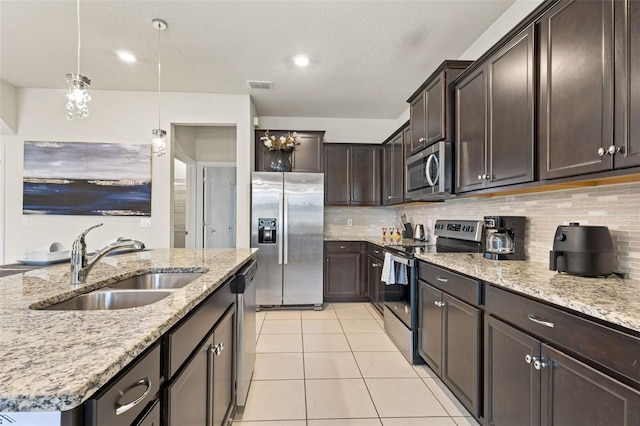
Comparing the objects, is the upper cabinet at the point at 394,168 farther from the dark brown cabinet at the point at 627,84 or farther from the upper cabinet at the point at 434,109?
the dark brown cabinet at the point at 627,84

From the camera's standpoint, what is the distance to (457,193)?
239 centimetres

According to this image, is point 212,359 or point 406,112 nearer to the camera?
point 212,359

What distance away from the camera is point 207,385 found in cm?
125

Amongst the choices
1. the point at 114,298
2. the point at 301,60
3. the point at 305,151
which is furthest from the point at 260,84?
the point at 114,298

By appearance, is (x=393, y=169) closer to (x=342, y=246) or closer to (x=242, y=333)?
(x=342, y=246)

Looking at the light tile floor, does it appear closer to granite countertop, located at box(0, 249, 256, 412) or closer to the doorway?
granite countertop, located at box(0, 249, 256, 412)

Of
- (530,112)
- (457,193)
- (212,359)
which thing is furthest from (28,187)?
(530,112)

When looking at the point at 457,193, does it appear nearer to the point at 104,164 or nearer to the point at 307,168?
the point at 307,168

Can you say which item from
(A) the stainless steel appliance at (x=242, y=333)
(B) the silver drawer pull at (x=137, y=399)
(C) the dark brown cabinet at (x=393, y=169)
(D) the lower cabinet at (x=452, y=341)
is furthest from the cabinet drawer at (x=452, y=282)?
(B) the silver drawer pull at (x=137, y=399)

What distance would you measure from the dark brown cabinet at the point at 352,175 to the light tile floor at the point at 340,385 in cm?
188

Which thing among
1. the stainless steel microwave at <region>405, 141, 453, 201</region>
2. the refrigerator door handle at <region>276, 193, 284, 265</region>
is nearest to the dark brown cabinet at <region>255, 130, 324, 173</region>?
the refrigerator door handle at <region>276, 193, 284, 265</region>

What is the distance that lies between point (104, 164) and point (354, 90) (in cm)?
320

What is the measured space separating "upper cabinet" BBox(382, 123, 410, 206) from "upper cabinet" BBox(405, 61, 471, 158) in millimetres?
533

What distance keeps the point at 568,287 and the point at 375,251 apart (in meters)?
2.47
